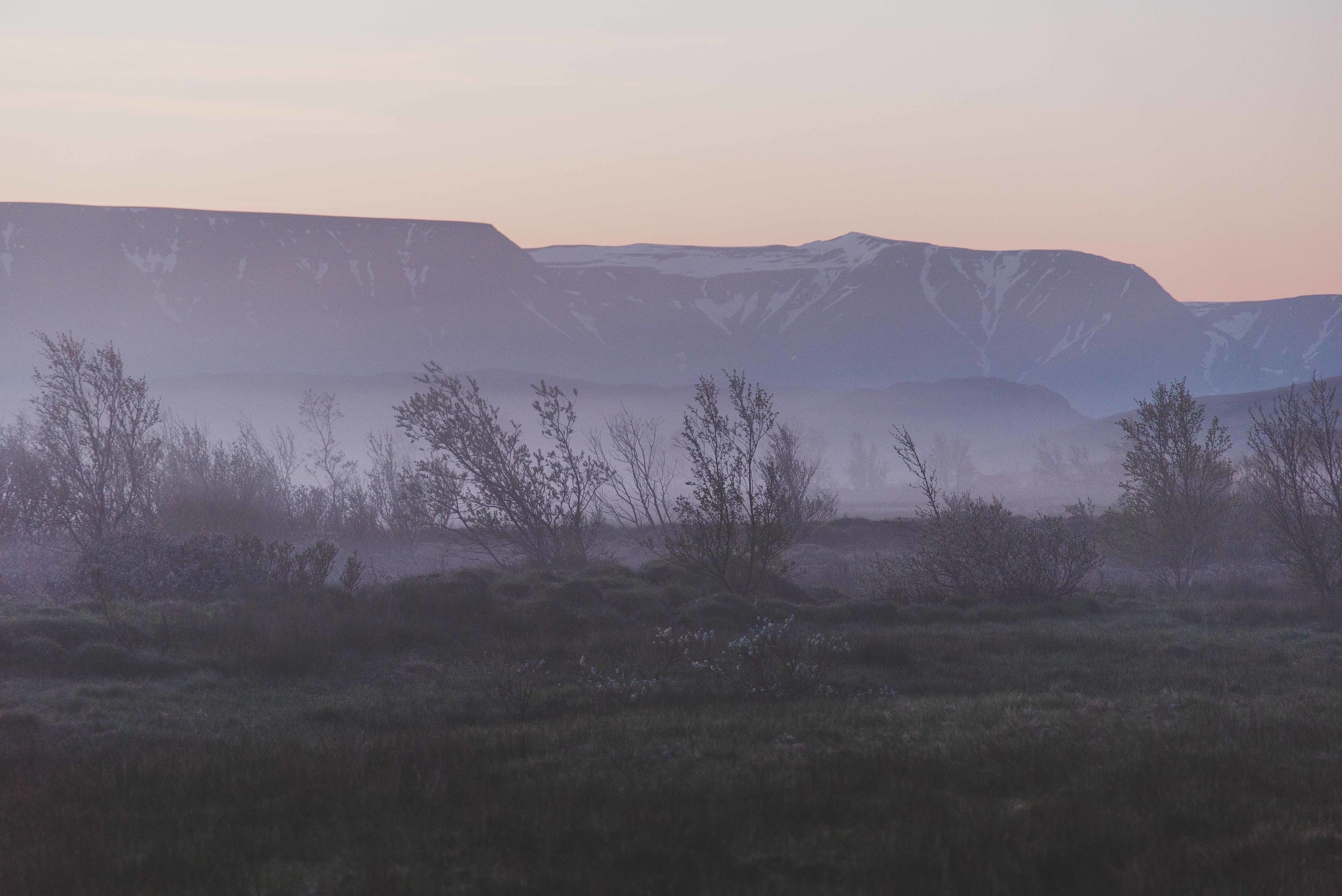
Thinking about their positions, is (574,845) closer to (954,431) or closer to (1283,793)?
(1283,793)

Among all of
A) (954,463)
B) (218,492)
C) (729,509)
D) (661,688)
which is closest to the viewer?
(661,688)

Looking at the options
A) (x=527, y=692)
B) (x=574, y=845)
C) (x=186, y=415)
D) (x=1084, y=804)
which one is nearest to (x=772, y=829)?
(x=574, y=845)

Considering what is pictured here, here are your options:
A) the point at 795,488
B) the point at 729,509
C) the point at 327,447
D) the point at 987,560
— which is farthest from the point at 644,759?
the point at 327,447

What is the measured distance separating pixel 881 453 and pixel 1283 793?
17101cm

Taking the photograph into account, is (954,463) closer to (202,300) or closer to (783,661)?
(783,661)

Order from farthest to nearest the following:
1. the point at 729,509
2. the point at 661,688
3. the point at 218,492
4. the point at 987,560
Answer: the point at 218,492, the point at 987,560, the point at 729,509, the point at 661,688

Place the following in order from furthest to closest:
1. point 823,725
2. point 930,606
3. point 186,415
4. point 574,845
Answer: point 186,415 → point 930,606 → point 823,725 → point 574,845

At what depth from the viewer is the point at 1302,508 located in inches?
793

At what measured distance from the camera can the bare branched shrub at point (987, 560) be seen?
830 inches

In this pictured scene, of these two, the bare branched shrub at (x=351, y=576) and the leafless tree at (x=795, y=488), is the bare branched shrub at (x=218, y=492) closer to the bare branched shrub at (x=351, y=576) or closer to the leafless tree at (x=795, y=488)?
the bare branched shrub at (x=351, y=576)

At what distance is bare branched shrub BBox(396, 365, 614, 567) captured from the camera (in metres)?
24.9

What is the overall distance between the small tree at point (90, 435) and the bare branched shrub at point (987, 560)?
64.6 feet

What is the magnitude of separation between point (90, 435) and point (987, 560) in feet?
74.1

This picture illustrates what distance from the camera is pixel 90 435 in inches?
919
